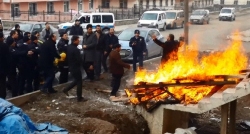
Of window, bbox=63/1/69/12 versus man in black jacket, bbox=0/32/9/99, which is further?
window, bbox=63/1/69/12

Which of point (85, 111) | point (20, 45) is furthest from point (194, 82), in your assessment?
point (20, 45)

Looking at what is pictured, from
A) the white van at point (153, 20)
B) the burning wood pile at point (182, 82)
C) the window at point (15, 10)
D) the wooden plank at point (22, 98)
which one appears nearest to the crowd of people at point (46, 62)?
the wooden plank at point (22, 98)

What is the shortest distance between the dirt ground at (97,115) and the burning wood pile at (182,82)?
0.62 m

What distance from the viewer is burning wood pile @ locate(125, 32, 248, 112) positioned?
8.70m

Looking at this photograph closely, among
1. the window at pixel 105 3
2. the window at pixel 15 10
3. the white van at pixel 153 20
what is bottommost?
the white van at pixel 153 20

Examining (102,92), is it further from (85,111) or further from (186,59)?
(186,59)

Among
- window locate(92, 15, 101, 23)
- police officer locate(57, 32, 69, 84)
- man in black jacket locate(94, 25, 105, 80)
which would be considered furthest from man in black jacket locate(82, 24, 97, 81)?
window locate(92, 15, 101, 23)

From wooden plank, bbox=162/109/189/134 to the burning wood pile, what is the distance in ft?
1.17

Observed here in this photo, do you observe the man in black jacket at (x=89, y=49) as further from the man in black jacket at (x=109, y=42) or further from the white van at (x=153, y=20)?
the white van at (x=153, y=20)

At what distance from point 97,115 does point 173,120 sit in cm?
193

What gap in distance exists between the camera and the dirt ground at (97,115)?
9.33 m

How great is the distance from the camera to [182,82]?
873 centimetres

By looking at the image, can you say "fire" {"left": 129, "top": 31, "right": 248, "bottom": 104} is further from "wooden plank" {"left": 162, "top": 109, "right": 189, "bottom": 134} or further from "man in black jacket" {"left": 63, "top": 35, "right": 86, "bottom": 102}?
"man in black jacket" {"left": 63, "top": 35, "right": 86, "bottom": 102}

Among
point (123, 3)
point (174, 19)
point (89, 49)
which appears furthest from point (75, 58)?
point (123, 3)
